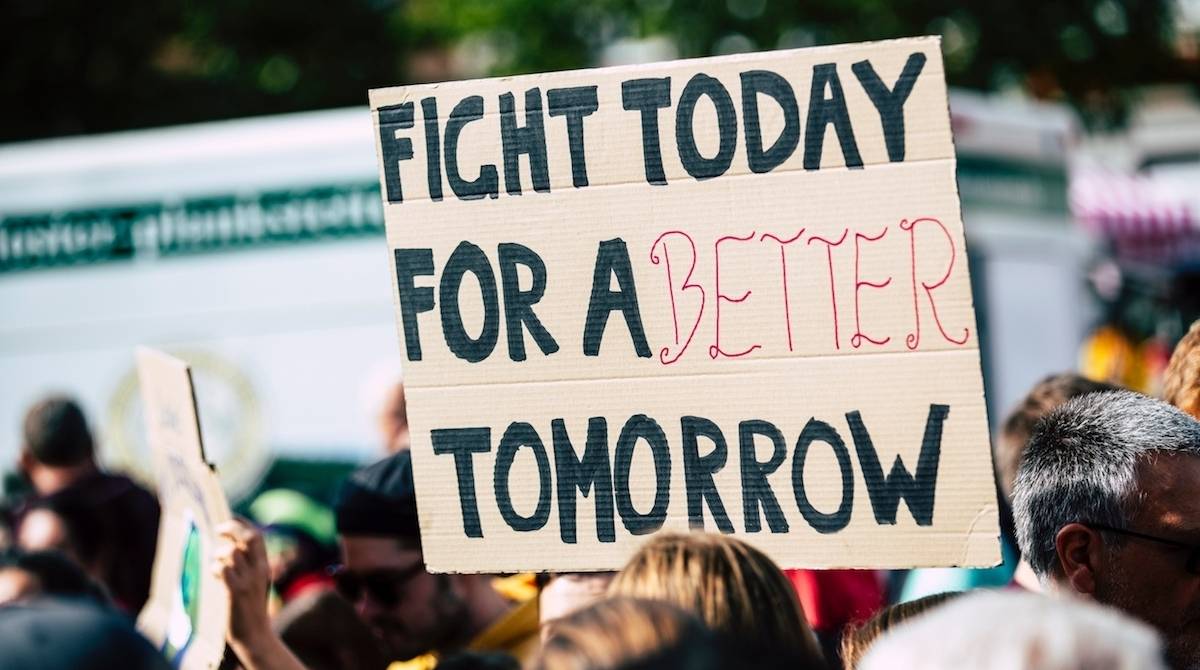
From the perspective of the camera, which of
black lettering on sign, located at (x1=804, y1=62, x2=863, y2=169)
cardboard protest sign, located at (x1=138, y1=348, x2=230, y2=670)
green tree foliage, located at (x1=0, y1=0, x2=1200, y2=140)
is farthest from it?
green tree foliage, located at (x1=0, y1=0, x2=1200, y2=140)

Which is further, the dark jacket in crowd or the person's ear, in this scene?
the dark jacket in crowd

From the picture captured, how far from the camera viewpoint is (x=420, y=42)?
17.3 meters

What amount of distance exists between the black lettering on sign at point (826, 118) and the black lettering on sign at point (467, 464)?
728 millimetres

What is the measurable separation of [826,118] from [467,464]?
848 millimetres

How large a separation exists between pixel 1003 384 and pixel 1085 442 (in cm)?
652

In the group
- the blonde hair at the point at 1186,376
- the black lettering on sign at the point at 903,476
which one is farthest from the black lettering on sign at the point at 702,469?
the blonde hair at the point at 1186,376

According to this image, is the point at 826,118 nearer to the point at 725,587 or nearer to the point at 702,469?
the point at 702,469

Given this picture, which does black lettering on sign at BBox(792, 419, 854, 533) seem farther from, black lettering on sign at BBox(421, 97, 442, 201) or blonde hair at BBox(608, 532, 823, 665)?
black lettering on sign at BBox(421, 97, 442, 201)

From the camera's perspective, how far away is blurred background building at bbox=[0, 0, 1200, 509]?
754 centimetres

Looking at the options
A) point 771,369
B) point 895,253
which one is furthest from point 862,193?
point 771,369

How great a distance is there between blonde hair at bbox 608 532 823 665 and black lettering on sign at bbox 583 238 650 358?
0.51 meters

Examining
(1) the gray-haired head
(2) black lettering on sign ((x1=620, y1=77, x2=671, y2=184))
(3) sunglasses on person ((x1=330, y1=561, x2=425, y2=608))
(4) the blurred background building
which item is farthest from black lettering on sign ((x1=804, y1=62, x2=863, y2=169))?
(4) the blurred background building

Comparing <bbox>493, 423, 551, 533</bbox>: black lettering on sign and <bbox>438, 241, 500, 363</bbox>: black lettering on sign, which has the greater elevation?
<bbox>438, 241, 500, 363</bbox>: black lettering on sign

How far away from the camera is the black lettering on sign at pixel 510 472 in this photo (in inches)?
101
